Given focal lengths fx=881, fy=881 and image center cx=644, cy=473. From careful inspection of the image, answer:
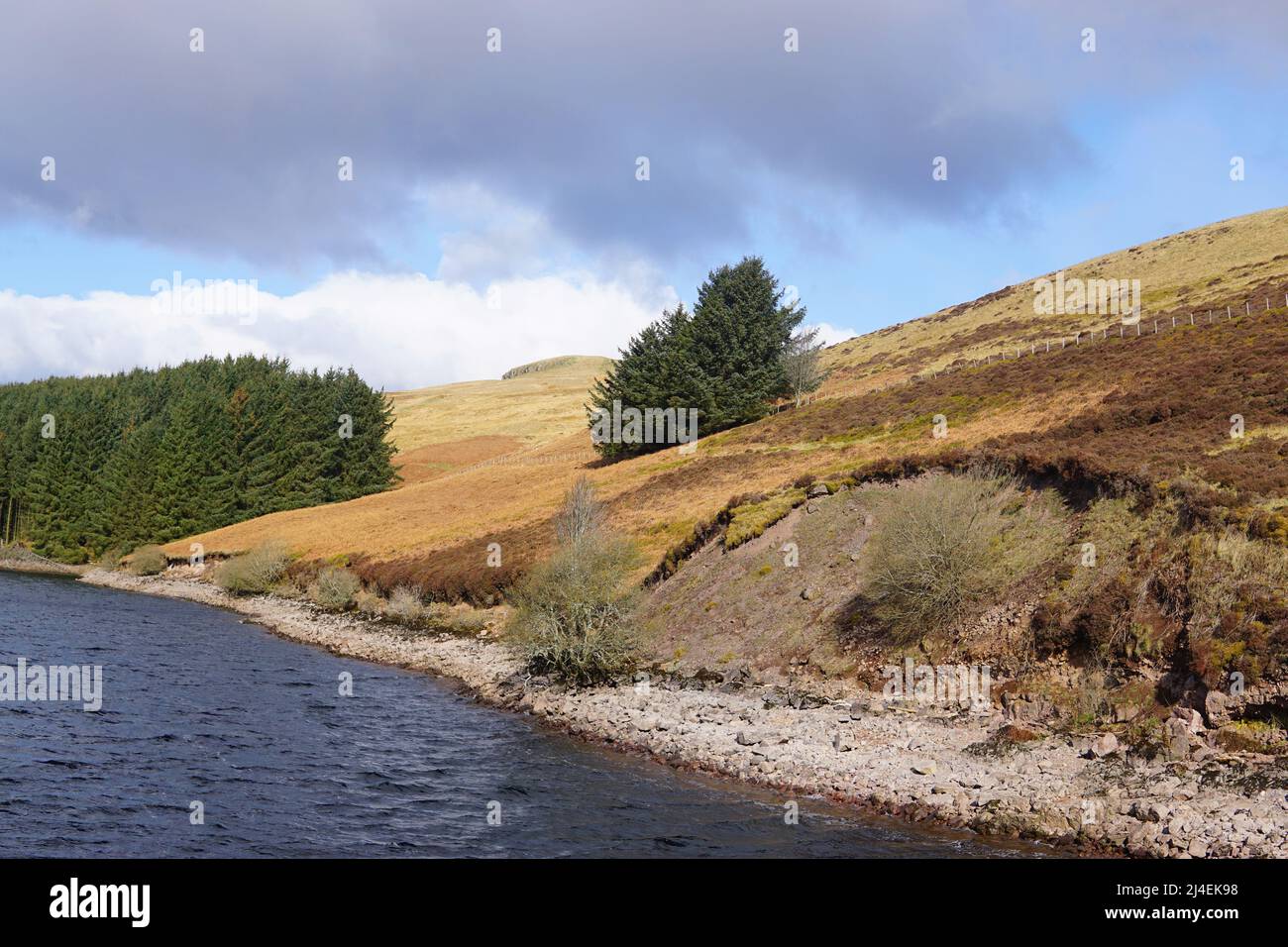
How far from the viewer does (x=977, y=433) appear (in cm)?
5134

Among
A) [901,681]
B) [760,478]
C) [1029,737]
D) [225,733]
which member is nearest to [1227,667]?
[1029,737]

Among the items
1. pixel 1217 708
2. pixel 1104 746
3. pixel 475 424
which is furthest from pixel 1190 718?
pixel 475 424

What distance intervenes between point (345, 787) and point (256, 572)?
47.8m

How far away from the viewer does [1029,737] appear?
22562 mm

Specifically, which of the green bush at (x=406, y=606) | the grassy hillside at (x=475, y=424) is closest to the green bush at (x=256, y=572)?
the green bush at (x=406, y=606)

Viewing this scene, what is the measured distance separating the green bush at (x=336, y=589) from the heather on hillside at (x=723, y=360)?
3441 cm

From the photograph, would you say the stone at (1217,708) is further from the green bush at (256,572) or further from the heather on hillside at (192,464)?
the heather on hillside at (192,464)

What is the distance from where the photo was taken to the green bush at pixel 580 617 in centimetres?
3341

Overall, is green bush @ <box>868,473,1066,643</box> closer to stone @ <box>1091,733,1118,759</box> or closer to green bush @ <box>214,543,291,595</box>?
stone @ <box>1091,733,1118,759</box>

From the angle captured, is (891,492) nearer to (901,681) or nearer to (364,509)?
(901,681)

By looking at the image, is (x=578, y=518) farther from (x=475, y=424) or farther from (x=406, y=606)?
(x=475, y=424)

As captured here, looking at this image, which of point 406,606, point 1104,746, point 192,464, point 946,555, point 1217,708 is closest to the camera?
point 1217,708

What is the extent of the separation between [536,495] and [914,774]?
53.8 meters

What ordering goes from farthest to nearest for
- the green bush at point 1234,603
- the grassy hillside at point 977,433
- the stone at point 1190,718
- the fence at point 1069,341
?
1. the fence at point 1069,341
2. the grassy hillside at point 977,433
3. the green bush at point 1234,603
4. the stone at point 1190,718
